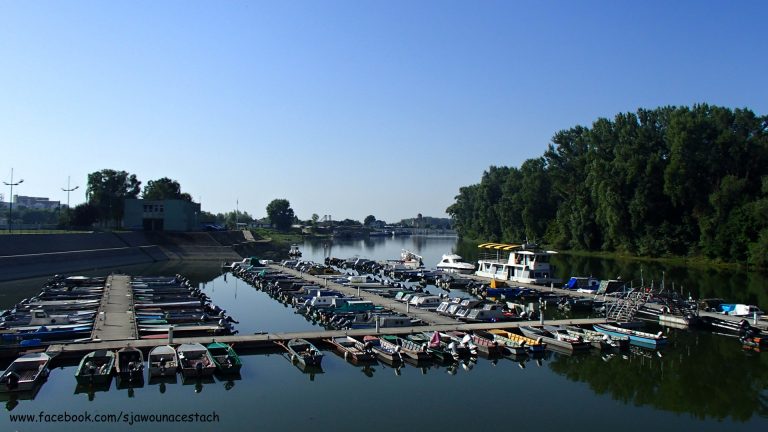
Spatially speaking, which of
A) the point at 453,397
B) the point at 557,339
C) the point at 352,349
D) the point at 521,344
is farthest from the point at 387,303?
the point at 453,397

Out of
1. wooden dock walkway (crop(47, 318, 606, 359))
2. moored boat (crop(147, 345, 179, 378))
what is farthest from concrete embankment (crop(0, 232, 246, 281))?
moored boat (crop(147, 345, 179, 378))

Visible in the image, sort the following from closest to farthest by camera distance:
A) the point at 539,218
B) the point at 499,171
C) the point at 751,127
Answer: the point at 751,127, the point at 539,218, the point at 499,171

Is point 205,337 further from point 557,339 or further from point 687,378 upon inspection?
point 687,378

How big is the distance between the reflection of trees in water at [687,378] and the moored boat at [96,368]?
→ 2000 cm

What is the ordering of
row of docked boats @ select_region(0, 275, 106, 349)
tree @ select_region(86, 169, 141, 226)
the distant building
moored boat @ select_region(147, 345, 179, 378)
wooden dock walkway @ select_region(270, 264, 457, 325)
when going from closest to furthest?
1. moored boat @ select_region(147, 345, 179, 378)
2. row of docked boats @ select_region(0, 275, 106, 349)
3. wooden dock walkway @ select_region(270, 264, 457, 325)
4. the distant building
5. tree @ select_region(86, 169, 141, 226)

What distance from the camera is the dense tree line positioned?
283 ft

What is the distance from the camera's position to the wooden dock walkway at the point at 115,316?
33719 mm

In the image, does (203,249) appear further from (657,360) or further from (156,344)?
(657,360)

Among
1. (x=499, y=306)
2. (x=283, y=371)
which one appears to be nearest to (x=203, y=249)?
(x=499, y=306)

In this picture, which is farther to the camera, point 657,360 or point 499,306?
point 499,306

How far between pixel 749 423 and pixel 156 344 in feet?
83.9

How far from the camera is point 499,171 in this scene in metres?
168

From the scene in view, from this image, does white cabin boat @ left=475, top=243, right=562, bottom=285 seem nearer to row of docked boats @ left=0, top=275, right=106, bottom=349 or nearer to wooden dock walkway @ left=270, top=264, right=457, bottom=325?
wooden dock walkway @ left=270, top=264, right=457, bottom=325

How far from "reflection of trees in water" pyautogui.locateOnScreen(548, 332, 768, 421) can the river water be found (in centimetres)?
5
